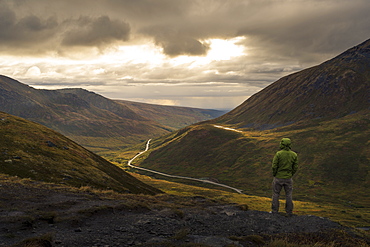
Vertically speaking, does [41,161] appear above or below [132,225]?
below

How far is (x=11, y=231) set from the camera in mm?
13305

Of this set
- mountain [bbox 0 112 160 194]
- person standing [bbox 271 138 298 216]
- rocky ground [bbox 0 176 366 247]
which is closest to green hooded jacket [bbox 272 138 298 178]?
person standing [bbox 271 138 298 216]

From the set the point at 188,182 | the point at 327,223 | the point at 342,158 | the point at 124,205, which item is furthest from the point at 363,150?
the point at 124,205

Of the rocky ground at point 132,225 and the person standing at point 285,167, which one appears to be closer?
the rocky ground at point 132,225

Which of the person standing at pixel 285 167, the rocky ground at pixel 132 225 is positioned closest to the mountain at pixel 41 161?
the rocky ground at pixel 132 225

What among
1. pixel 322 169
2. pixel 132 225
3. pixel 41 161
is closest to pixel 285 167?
pixel 132 225

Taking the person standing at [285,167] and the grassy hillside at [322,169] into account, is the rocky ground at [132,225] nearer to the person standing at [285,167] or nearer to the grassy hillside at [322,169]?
the person standing at [285,167]

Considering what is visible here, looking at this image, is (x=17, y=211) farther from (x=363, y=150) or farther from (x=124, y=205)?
(x=363, y=150)

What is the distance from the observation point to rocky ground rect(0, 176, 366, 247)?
510 inches

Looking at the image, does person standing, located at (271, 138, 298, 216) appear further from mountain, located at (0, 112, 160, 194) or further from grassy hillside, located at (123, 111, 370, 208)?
grassy hillside, located at (123, 111, 370, 208)

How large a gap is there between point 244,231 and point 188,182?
496ft

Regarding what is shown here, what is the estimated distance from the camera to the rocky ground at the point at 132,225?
13.0 m

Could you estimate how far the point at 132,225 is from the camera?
16.0m

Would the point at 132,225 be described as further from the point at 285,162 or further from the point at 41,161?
the point at 41,161
